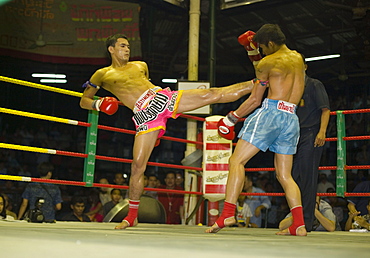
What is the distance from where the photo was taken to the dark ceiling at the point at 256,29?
10.1 metres

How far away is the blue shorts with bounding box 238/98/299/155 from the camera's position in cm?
282

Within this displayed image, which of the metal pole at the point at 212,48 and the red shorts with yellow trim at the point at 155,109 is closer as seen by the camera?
the red shorts with yellow trim at the point at 155,109

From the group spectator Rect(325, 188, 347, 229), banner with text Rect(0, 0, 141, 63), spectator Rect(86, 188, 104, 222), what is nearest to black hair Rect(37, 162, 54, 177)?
spectator Rect(86, 188, 104, 222)

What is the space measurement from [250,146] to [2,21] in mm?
6986

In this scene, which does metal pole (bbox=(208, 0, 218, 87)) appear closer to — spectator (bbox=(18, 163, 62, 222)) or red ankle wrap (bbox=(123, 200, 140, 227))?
spectator (bbox=(18, 163, 62, 222))

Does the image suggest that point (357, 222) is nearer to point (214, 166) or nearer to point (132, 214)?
point (214, 166)

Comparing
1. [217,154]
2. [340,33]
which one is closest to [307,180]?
[217,154]

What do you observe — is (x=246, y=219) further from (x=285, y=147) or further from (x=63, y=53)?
(x=63, y=53)

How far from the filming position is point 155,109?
3350mm

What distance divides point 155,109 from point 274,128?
0.90 meters

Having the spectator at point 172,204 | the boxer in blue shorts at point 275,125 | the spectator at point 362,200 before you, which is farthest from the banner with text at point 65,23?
the boxer in blue shorts at point 275,125

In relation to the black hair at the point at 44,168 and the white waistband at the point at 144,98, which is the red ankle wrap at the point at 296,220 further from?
the black hair at the point at 44,168

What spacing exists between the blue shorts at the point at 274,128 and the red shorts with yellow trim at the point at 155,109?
66cm

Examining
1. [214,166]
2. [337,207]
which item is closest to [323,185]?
[337,207]
